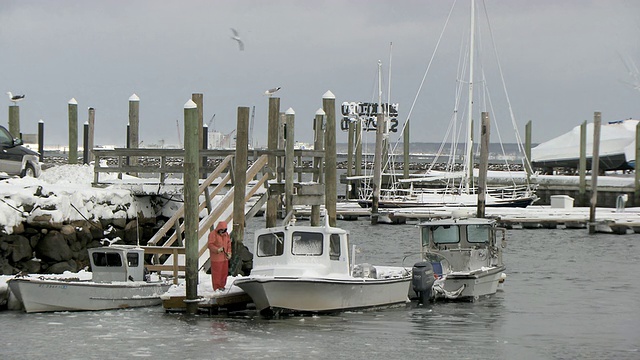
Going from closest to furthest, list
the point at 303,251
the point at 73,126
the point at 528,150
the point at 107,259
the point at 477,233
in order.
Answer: the point at 303,251 < the point at 107,259 < the point at 477,233 < the point at 73,126 < the point at 528,150

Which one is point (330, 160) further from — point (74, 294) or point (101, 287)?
point (74, 294)

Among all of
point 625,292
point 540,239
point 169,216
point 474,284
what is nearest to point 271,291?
point 474,284

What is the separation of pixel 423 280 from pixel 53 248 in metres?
8.75

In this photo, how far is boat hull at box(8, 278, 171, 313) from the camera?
963 inches

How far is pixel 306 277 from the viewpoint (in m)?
24.5

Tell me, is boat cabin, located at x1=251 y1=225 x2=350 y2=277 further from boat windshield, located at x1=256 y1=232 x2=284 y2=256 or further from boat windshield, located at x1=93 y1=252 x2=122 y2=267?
boat windshield, located at x1=93 y1=252 x2=122 y2=267

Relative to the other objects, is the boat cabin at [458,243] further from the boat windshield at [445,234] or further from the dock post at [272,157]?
the dock post at [272,157]

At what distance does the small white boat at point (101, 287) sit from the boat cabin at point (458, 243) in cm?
720

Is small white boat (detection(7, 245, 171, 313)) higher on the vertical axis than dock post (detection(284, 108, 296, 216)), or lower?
lower

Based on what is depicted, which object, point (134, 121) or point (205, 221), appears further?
point (134, 121)

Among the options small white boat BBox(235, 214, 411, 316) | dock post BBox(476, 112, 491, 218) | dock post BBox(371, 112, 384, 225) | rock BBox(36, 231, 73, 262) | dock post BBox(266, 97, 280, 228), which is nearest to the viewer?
small white boat BBox(235, 214, 411, 316)

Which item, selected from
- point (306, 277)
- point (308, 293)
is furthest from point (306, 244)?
point (308, 293)

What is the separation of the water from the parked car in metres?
8.71

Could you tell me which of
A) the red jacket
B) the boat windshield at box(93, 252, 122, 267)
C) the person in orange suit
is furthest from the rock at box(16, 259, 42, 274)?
the red jacket
